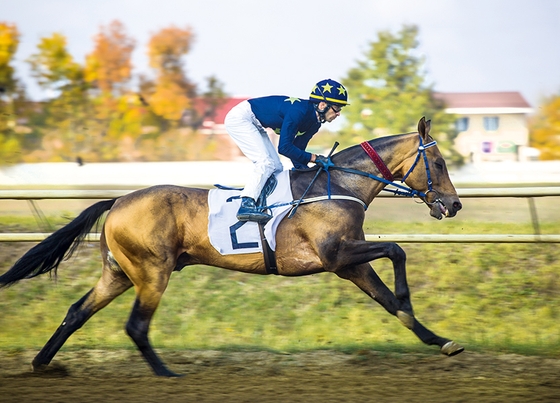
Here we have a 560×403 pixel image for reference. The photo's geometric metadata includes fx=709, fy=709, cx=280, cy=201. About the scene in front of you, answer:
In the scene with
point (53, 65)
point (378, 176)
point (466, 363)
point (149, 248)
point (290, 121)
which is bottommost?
point (466, 363)

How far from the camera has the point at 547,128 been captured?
708 inches

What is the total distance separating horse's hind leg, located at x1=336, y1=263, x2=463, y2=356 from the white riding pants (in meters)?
0.97

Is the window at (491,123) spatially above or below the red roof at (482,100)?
below

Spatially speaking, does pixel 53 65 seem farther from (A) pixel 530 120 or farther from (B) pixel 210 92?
(A) pixel 530 120

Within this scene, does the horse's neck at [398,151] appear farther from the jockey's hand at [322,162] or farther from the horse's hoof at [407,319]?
the horse's hoof at [407,319]

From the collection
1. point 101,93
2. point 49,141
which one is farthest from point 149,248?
point 101,93

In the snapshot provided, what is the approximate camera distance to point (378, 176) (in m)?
5.61

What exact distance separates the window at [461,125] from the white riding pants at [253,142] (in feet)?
40.7

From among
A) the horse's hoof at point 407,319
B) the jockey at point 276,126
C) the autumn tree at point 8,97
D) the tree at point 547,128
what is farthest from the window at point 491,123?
the horse's hoof at point 407,319

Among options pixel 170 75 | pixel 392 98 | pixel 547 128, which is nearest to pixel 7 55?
pixel 170 75

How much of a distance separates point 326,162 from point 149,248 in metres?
1.53

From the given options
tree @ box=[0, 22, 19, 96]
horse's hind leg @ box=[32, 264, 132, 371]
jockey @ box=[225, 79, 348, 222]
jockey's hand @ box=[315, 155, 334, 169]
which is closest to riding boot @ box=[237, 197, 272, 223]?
jockey @ box=[225, 79, 348, 222]

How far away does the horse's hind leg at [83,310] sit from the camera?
5582 mm

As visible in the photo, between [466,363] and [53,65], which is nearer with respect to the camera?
[466,363]
